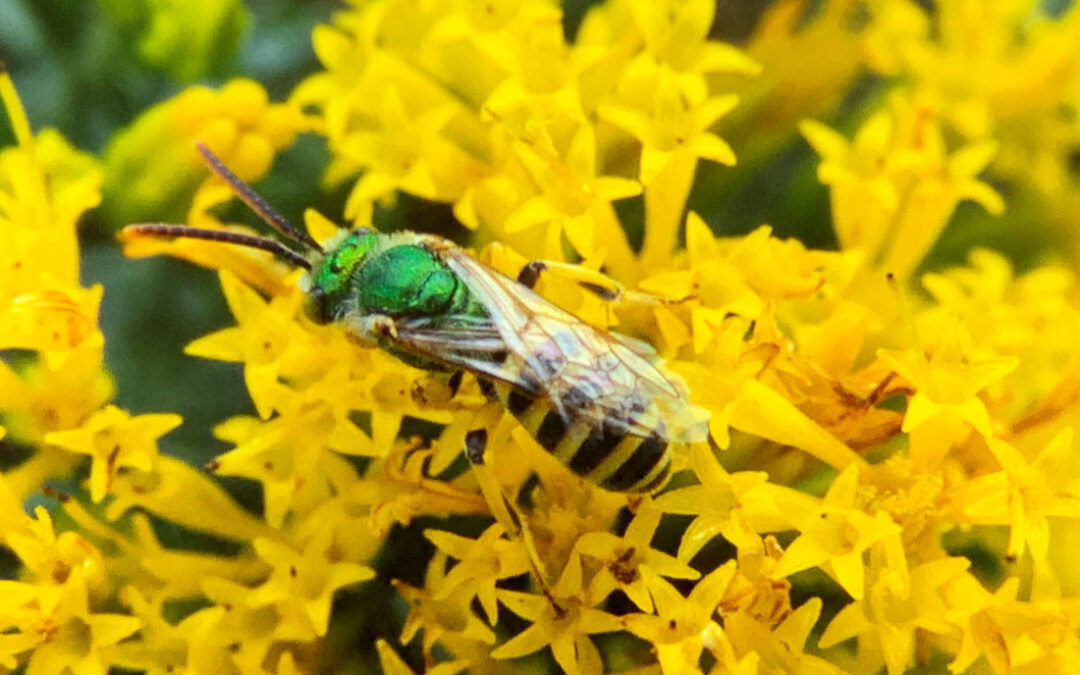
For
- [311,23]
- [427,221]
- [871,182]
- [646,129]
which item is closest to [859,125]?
[871,182]

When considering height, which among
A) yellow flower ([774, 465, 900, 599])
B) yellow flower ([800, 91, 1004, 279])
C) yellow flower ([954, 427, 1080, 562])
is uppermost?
yellow flower ([800, 91, 1004, 279])

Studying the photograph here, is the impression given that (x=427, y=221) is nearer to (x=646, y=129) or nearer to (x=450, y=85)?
(x=450, y=85)

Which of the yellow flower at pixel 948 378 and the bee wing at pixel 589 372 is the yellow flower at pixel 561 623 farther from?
the yellow flower at pixel 948 378

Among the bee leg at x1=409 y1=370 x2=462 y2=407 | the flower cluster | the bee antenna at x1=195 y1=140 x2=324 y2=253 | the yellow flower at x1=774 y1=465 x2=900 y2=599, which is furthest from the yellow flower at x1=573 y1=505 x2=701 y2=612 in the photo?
the bee antenna at x1=195 y1=140 x2=324 y2=253

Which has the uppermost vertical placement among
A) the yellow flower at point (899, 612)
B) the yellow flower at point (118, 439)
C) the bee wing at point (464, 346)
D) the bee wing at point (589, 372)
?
the bee wing at point (589, 372)

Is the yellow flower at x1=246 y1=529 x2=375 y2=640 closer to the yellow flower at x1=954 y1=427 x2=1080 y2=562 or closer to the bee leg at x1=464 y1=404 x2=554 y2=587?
the bee leg at x1=464 y1=404 x2=554 y2=587

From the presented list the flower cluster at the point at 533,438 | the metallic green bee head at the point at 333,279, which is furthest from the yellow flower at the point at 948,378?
the metallic green bee head at the point at 333,279

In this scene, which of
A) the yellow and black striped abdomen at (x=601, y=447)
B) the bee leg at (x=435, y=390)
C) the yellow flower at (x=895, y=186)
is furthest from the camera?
the yellow flower at (x=895, y=186)
